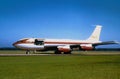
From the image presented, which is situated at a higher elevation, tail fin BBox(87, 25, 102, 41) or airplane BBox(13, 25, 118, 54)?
tail fin BBox(87, 25, 102, 41)

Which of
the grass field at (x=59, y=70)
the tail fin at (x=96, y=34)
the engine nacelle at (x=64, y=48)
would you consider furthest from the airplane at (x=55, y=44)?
the grass field at (x=59, y=70)

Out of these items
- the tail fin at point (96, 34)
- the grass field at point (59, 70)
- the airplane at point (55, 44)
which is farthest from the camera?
the tail fin at point (96, 34)

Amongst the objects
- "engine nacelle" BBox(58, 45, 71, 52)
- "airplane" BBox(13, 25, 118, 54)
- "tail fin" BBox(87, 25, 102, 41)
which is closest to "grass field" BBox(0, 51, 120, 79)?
"engine nacelle" BBox(58, 45, 71, 52)

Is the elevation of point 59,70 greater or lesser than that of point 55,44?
lesser

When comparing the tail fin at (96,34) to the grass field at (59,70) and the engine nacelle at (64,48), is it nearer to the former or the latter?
the engine nacelle at (64,48)

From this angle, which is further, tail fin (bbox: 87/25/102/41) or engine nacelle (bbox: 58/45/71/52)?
tail fin (bbox: 87/25/102/41)

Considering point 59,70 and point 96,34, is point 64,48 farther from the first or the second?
point 59,70

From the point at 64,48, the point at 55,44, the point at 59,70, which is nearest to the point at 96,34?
the point at 55,44

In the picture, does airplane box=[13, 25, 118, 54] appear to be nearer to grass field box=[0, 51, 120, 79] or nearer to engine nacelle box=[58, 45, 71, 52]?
engine nacelle box=[58, 45, 71, 52]

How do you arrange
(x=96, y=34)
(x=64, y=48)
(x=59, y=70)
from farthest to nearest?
(x=96, y=34) < (x=64, y=48) < (x=59, y=70)

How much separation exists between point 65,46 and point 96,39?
15.3 metres

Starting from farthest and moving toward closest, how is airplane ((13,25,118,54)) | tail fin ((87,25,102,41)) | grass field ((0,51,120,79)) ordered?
tail fin ((87,25,102,41)) → airplane ((13,25,118,54)) → grass field ((0,51,120,79))

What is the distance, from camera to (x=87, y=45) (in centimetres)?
8050

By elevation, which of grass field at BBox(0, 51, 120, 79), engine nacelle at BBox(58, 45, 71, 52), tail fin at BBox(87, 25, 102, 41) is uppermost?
tail fin at BBox(87, 25, 102, 41)
